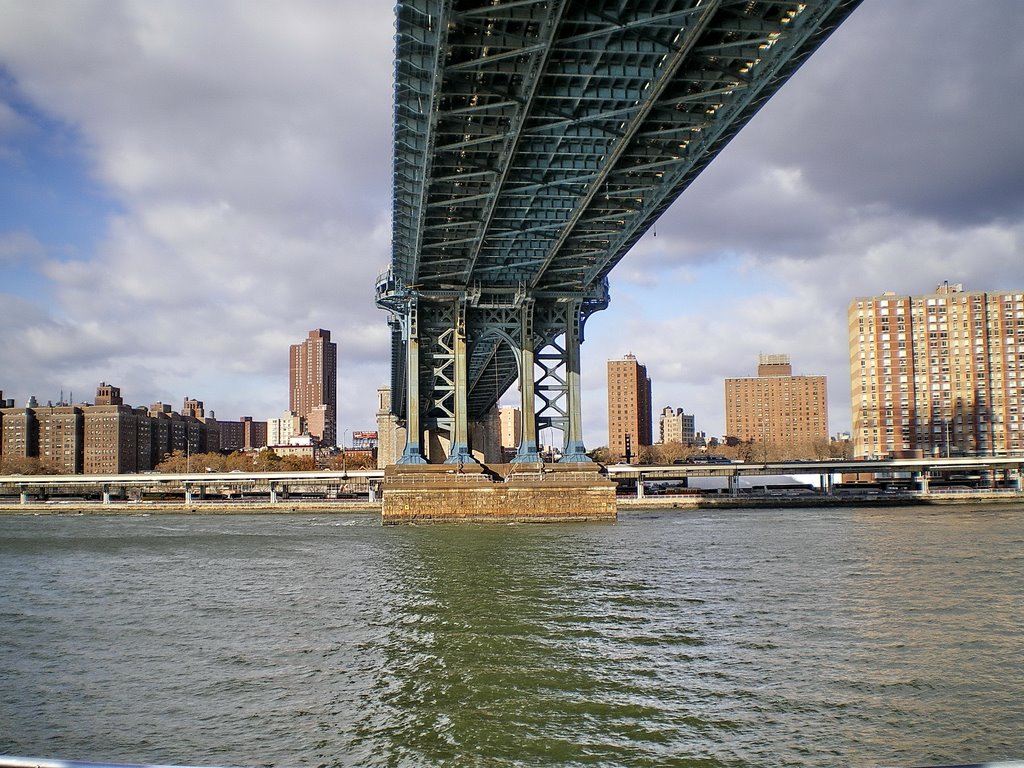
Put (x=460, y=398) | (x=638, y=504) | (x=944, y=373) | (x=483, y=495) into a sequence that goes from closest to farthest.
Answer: (x=483, y=495) → (x=460, y=398) → (x=638, y=504) → (x=944, y=373)

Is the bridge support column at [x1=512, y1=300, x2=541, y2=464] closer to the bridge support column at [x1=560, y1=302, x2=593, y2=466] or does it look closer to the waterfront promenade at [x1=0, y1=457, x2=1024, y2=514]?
the bridge support column at [x1=560, y1=302, x2=593, y2=466]

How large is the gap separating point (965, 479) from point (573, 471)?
84390 millimetres

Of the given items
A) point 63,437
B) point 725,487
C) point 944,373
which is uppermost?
point 944,373

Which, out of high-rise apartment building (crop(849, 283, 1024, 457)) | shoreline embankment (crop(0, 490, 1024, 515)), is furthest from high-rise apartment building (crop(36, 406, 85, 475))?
high-rise apartment building (crop(849, 283, 1024, 457))

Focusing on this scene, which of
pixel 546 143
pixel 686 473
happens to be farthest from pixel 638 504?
pixel 546 143

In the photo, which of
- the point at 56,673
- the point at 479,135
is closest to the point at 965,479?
the point at 479,135

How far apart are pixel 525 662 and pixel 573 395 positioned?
39487 mm

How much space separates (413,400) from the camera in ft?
173

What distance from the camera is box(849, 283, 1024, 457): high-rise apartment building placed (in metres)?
129

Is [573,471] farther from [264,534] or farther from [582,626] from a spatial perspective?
[582,626]

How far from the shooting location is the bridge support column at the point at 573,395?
53.9m

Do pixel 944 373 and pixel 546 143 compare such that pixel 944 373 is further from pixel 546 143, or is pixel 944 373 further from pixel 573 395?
pixel 546 143

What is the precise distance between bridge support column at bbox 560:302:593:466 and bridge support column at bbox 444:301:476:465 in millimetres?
6007

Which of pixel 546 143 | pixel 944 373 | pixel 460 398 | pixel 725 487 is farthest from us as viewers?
pixel 944 373
